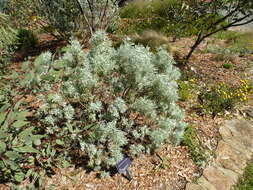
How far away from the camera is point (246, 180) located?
305 cm

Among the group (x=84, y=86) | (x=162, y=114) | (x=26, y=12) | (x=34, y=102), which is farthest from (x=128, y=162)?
(x=26, y=12)

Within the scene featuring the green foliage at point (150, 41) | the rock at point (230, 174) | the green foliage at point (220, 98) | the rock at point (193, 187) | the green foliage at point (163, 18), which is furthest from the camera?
the green foliage at point (163, 18)

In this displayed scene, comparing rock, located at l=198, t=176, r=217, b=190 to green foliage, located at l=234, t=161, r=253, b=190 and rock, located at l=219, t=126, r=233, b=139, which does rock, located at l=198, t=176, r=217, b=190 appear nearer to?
green foliage, located at l=234, t=161, r=253, b=190

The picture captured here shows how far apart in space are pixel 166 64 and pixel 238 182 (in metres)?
1.91

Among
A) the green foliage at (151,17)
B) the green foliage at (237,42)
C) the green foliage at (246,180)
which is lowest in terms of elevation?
the green foliage at (246,180)

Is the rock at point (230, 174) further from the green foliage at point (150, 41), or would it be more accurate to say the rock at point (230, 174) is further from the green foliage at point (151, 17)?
the green foliage at point (151, 17)

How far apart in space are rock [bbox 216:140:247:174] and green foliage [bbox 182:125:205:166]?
28 centimetres

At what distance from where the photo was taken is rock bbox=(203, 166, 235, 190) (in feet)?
9.64

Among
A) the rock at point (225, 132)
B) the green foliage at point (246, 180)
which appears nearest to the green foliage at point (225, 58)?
the rock at point (225, 132)

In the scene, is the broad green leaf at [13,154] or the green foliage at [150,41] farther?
the green foliage at [150,41]

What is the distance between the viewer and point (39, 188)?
8.45 feet

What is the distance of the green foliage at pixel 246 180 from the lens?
2.95 meters

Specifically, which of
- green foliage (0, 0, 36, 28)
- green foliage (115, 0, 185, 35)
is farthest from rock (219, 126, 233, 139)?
green foliage (0, 0, 36, 28)

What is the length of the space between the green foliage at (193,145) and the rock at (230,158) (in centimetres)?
28
